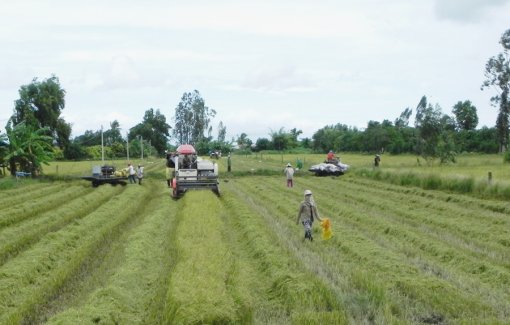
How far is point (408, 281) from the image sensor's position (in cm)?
1006

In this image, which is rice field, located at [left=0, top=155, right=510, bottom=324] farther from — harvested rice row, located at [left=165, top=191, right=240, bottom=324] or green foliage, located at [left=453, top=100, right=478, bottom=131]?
green foliage, located at [left=453, top=100, right=478, bottom=131]

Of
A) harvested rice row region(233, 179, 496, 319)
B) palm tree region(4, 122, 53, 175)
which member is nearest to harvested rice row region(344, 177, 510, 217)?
harvested rice row region(233, 179, 496, 319)

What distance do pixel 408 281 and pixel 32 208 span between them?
1618 cm

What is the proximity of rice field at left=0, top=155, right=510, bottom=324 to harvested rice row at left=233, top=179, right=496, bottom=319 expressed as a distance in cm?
3

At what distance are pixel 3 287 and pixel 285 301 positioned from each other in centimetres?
510

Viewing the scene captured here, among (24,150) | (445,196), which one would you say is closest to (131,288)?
(445,196)

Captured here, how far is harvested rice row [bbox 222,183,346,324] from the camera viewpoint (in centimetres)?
839

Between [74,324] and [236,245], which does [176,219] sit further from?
[74,324]

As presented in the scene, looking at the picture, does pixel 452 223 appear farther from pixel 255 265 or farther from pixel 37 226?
pixel 37 226

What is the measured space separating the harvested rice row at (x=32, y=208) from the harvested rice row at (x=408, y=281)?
37.1 feet

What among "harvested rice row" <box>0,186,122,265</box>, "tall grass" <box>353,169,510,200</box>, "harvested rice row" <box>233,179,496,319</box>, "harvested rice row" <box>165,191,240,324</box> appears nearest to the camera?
"harvested rice row" <box>165,191,240,324</box>

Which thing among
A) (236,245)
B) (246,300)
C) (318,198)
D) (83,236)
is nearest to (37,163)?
(318,198)

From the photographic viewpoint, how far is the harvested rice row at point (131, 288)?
8148 millimetres

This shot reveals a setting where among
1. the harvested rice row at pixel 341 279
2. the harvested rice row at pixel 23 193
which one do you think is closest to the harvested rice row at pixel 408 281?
the harvested rice row at pixel 341 279
